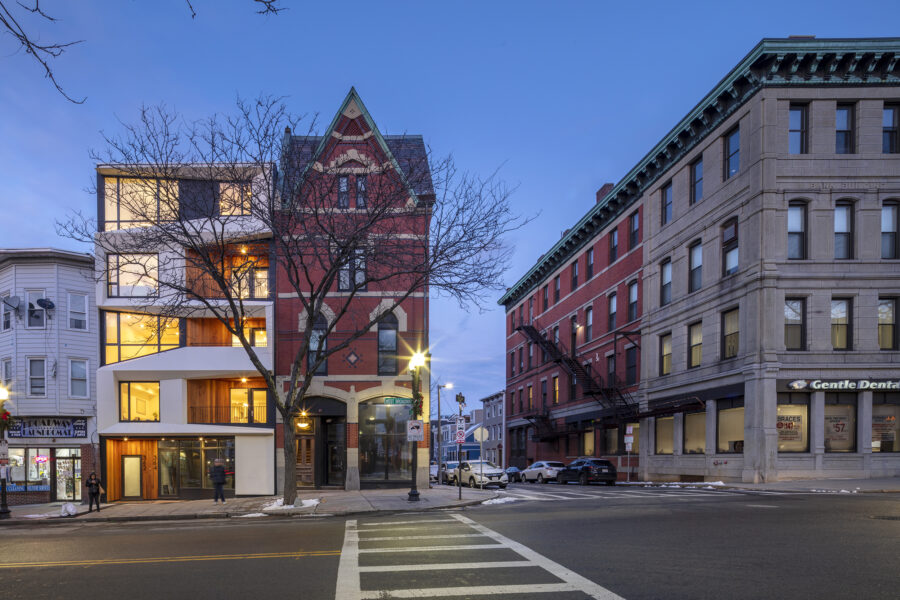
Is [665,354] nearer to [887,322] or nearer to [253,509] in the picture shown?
[887,322]

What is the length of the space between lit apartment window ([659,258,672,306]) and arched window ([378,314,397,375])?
49.5ft

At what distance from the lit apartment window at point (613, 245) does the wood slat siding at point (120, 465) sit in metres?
28.3

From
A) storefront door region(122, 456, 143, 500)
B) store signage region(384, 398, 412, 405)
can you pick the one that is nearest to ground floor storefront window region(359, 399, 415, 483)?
store signage region(384, 398, 412, 405)

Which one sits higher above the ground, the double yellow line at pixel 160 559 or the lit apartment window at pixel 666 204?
the lit apartment window at pixel 666 204

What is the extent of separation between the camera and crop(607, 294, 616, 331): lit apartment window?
41.3m

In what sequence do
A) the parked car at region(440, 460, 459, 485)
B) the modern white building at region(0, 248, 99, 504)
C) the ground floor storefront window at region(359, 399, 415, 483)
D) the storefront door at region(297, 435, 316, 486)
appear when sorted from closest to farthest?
1. the modern white building at region(0, 248, 99, 504)
2. the ground floor storefront window at region(359, 399, 415, 483)
3. the storefront door at region(297, 435, 316, 486)
4. the parked car at region(440, 460, 459, 485)

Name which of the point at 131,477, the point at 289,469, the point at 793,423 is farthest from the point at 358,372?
the point at 793,423

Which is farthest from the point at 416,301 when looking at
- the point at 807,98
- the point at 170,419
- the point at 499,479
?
the point at 807,98

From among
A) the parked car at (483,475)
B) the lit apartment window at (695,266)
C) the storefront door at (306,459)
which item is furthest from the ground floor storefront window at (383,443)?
the lit apartment window at (695,266)

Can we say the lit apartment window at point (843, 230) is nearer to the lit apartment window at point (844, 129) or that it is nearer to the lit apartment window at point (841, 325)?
the lit apartment window at point (841, 325)

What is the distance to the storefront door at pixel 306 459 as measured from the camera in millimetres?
29844

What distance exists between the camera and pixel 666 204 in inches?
1393

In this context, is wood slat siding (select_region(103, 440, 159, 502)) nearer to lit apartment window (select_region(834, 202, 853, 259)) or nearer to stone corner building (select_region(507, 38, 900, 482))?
stone corner building (select_region(507, 38, 900, 482))

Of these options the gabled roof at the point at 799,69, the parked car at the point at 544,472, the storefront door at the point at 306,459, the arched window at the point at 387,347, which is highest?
the gabled roof at the point at 799,69
